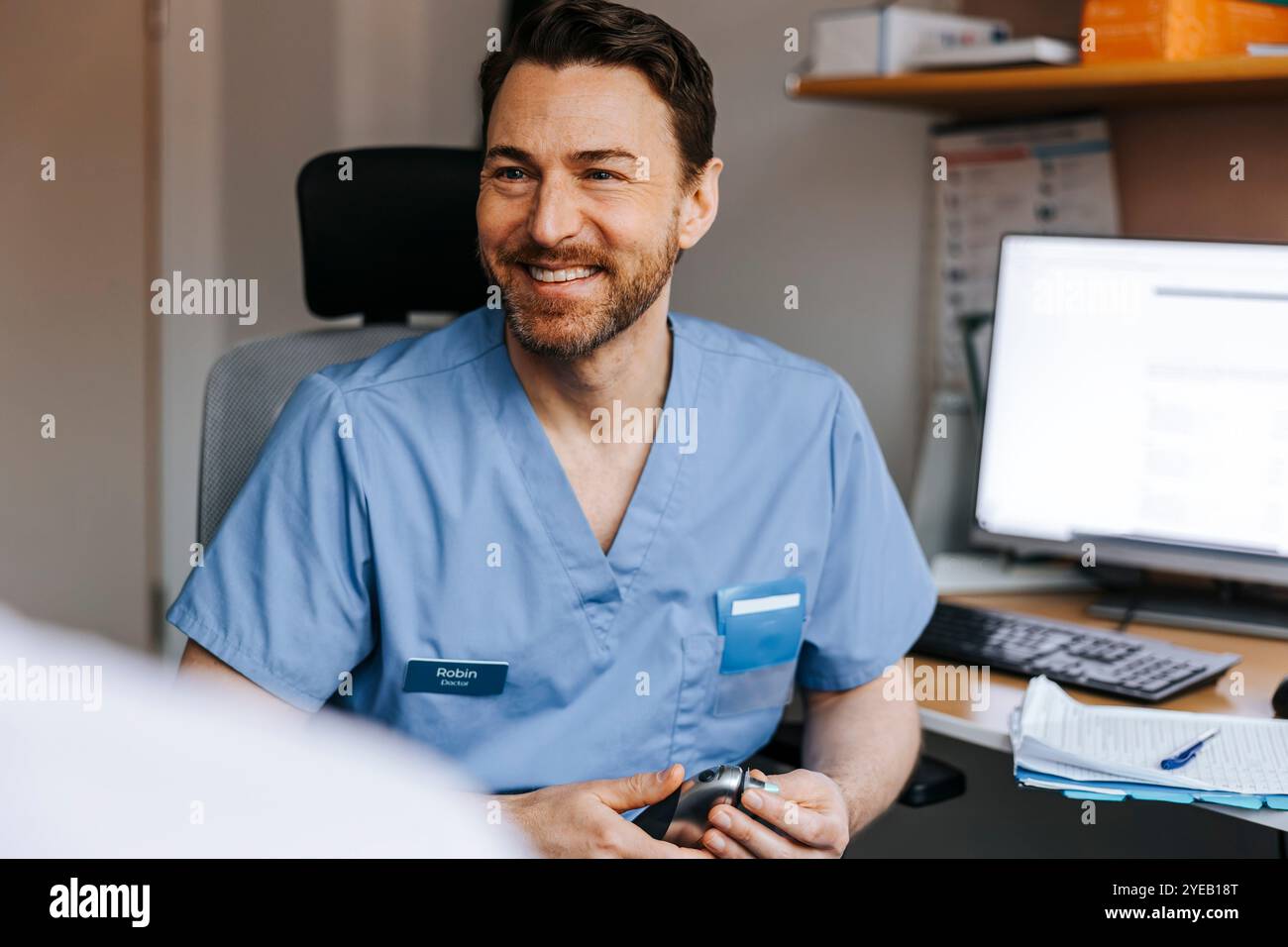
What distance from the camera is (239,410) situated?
1284mm

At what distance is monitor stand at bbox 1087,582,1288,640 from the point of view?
143 centimetres

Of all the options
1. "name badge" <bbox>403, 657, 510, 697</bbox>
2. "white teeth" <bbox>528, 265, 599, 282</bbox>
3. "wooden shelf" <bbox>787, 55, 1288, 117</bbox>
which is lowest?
"name badge" <bbox>403, 657, 510, 697</bbox>

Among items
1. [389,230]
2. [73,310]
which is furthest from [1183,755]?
[73,310]

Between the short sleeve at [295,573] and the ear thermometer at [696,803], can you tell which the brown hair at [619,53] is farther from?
the ear thermometer at [696,803]

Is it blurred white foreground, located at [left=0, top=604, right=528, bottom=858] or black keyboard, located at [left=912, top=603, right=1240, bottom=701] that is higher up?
blurred white foreground, located at [left=0, top=604, right=528, bottom=858]

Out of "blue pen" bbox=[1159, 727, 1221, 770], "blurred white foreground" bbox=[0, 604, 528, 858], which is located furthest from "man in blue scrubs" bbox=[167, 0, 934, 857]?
"blurred white foreground" bbox=[0, 604, 528, 858]

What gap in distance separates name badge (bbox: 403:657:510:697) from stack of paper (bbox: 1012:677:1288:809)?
17.2 inches

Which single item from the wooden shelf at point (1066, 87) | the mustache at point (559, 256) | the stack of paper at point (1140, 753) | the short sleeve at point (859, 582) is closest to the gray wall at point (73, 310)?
the wooden shelf at point (1066, 87)

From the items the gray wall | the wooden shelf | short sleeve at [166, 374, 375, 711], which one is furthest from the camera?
the gray wall

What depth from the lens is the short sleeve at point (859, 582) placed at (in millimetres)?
1295

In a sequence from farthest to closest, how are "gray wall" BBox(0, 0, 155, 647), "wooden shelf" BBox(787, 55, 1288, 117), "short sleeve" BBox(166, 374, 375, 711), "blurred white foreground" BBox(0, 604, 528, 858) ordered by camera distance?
"gray wall" BBox(0, 0, 155, 647), "wooden shelf" BBox(787, 55, 1288, 117), "short sleeve" BBox(166, 374, 375, 711), "blurred white foreground" BBox(0, 604, 528, 858)

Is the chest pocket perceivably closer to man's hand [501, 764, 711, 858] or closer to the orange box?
man's hand [501, 764, 711, 858]

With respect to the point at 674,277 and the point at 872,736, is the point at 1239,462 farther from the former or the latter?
the point at 674,277

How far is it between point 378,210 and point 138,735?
1153 millimetres
